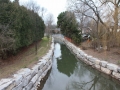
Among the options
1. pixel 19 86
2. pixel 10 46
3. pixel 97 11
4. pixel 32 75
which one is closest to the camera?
pixel 19 86

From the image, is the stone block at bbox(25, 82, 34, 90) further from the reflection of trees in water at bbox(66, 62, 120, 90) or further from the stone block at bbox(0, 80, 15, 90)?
the reflection of trees in water at bbox(66, 62, 120, 90)

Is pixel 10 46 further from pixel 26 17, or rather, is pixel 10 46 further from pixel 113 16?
pixel 113 16

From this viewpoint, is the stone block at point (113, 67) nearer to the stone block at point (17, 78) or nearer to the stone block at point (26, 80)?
the stone block at point (26, 80)

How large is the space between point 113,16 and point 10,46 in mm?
6872

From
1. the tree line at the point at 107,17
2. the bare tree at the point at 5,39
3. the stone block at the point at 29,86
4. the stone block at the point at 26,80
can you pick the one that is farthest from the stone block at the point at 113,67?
the bare tree at the point at 5,39

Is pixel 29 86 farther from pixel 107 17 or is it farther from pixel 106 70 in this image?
pixel 107 17

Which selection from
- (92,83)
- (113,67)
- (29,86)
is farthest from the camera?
(113,67)

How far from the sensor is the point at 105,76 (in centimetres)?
661

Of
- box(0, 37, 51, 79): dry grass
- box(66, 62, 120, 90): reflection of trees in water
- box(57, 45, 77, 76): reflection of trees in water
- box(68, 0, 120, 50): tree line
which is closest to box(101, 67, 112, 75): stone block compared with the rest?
box(66, 62, 120, 90): reflection of trees in water

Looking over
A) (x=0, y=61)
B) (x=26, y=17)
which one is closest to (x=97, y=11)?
(x=26, y=17)

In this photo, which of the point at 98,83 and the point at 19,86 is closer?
the point at 19,86

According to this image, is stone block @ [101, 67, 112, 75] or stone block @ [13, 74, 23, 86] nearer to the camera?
stone block @ [13, 74, 23, 86]

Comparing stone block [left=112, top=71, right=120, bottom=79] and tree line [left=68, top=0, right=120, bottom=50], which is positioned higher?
tree line [left=68, top=0, right=120, bottom=50]

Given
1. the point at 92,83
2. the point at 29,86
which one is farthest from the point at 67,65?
the point at 29,86
